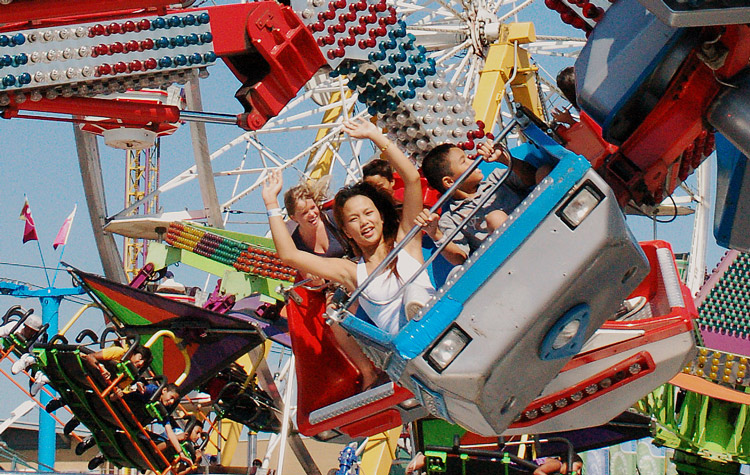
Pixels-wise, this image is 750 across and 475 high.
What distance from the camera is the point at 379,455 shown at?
11.3 meters

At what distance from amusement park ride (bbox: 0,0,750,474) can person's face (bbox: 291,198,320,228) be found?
38cm

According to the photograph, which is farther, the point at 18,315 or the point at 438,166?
the point at 18,315

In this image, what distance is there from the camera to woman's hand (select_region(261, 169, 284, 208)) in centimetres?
492

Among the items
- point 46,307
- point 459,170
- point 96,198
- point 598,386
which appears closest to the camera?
point 459,170

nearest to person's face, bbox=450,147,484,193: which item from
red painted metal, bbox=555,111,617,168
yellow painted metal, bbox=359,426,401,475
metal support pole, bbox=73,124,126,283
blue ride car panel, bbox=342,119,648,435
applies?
red painted metal, bbox=555,111,617,168

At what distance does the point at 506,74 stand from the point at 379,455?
4.11 metres

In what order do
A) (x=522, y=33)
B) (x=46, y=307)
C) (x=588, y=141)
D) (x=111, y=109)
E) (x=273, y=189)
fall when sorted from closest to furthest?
(x=588, y=141)
(x=273, y=189)
(x=111, y=109)
(x=522, y=33)
(x=46, y=307)

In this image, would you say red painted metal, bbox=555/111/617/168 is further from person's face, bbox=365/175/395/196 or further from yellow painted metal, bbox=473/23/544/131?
yellow painted metal, bbox=473/23/544/131

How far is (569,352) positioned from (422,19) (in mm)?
10253

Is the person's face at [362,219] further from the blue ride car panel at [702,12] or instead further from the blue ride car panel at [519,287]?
the blue ride car panel at [702,12]

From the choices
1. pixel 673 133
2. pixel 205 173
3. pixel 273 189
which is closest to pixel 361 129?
pixel 273 189

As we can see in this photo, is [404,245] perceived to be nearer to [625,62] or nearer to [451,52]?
[625,62]

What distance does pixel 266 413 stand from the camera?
11281 millimetres

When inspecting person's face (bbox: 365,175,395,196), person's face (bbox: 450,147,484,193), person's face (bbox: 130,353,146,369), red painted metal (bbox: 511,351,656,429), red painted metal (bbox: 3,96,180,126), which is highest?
red painted metal (bbox: 3,96,180,126)
